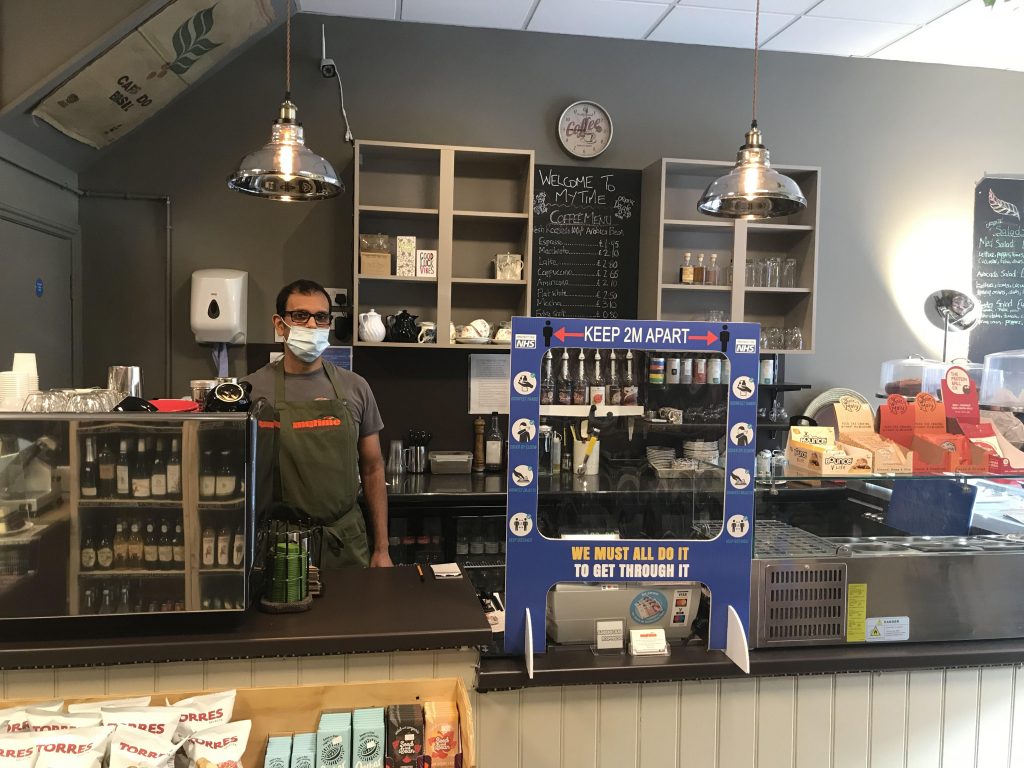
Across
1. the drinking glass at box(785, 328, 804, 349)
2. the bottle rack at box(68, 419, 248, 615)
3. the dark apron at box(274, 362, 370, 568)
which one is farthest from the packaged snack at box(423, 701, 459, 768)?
the drinking glass at box(785, 328, 804, 349)

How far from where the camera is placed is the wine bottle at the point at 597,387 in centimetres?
161

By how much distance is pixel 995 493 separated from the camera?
6.38ft

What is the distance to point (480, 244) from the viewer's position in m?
4.12

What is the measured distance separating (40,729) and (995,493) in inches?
89.4

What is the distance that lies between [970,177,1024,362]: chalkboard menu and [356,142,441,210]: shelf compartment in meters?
3.48

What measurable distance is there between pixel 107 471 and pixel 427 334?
253cm

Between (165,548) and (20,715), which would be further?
(165,548)

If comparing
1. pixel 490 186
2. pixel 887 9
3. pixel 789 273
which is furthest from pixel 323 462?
pixel 887 9

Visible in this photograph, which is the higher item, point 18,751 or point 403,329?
point 403,329

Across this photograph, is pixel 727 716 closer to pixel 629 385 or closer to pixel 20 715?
pixel 629 385

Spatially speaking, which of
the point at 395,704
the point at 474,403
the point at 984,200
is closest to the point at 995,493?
the point at 395,704

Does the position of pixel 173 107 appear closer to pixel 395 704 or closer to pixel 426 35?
pixel 426 35

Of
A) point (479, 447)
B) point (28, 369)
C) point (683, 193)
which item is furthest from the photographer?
point (683, 193)

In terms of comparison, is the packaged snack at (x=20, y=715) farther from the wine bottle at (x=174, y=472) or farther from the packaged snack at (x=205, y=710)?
the wine bottle at (x=174, y=472)
